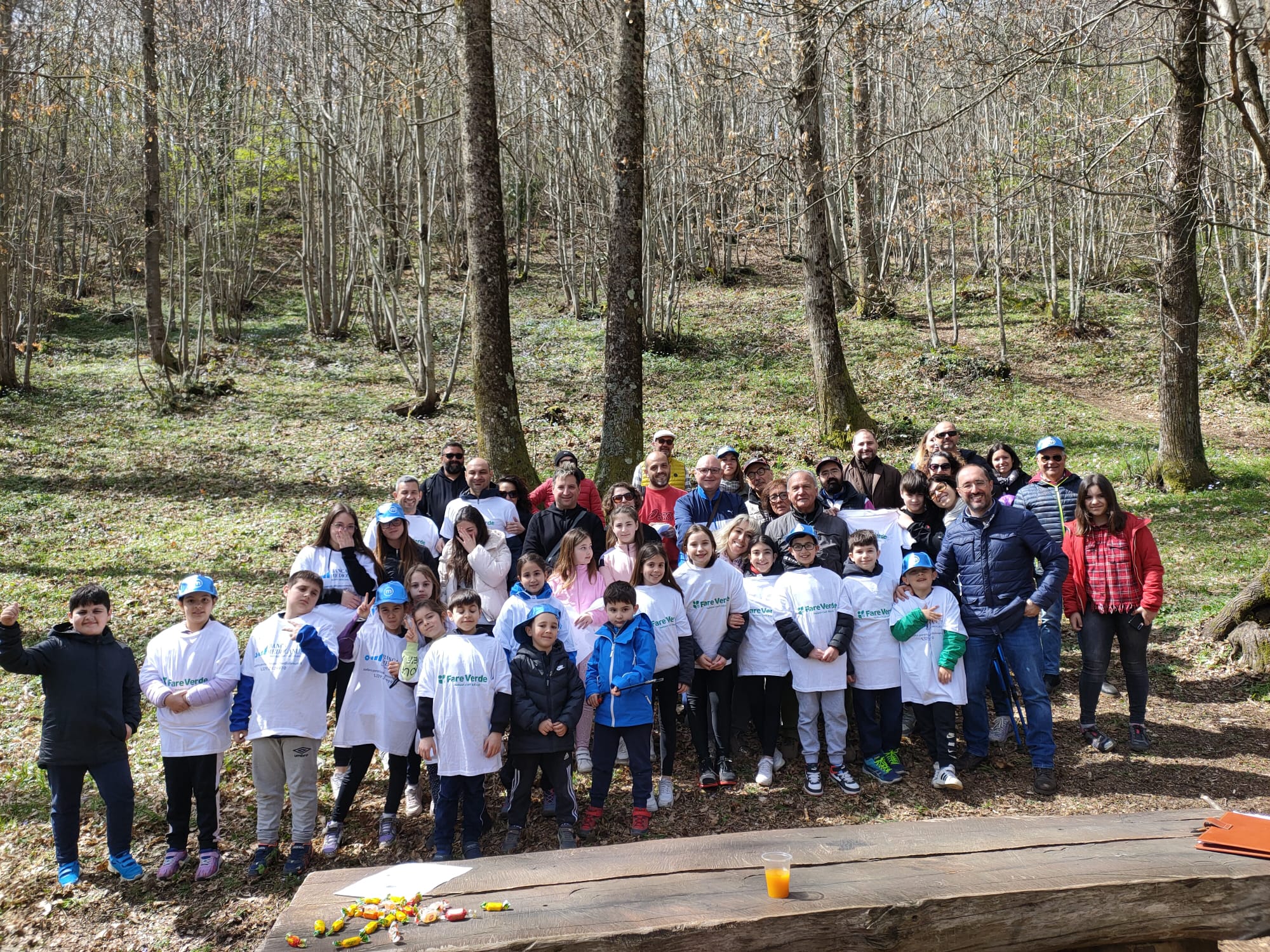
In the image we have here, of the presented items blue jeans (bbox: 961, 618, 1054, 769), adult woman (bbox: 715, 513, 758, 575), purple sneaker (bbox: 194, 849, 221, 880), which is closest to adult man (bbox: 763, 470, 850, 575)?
adult woman (bbox: 715, 513, 758, 575)

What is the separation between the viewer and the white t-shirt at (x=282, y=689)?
5.09 m

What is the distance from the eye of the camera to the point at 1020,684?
5664 mm

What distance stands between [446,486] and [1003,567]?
4.41 meters

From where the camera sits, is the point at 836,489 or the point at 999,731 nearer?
the point at 999,731

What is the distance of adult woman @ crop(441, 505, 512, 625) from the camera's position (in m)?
6.09

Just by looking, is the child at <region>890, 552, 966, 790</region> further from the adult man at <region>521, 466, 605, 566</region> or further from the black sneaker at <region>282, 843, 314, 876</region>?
the black sneaker at <region>282, 843, 314, 876</region>

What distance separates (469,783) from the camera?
5.09 meters

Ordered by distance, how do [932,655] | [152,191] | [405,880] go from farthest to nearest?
[152,191] < [932,655] < [405,880]

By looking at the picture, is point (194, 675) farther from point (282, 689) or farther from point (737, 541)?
point (737, 541)

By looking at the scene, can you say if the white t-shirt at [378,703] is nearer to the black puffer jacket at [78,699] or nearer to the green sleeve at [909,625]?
the black puffer jacket at [78,699]

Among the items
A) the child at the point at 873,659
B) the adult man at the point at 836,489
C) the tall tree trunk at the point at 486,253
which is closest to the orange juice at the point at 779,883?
the child at the point at 873,659

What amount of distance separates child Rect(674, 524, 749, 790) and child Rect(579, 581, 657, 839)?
58cm

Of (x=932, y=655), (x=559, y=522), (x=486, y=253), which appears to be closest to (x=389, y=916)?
(x=559, y=522)

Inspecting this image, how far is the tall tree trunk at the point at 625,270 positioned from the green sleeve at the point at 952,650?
460 centimetres
